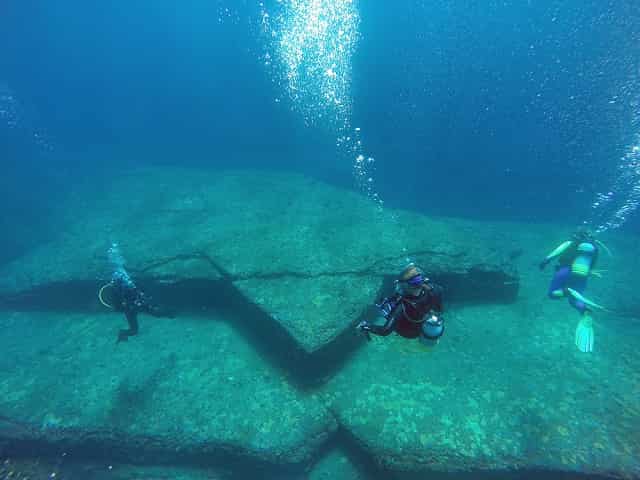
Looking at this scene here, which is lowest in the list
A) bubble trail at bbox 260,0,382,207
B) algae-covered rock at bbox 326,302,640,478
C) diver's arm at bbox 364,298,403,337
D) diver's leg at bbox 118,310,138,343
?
algae-covered rock at bbox 326,302,640,478

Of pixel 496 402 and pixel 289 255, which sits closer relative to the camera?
pixel 496 402

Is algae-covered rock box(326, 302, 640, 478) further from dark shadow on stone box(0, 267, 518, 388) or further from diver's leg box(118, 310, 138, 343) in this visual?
diver's leg box(118, 310, 138, 343)

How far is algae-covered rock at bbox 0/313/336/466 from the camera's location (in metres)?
3.93

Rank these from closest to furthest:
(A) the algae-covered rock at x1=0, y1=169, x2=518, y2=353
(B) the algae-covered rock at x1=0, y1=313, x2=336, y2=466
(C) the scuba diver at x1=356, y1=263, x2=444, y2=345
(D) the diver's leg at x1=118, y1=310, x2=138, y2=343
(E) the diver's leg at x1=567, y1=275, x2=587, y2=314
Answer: (C) the scuba diver at x1=356, y1=263, x2=444, y2=345
(B) the algae-covered rock at x1=0, y1=313, x2=336, y2=466
(D) the diver's leg at x1=118, y1=310, x2=138, y2=343
(A) the algae-covered rock at x1=0, y1=169, x2=518, y2=353
(E) the diver's leg at x1=567, y1=275, x2=587, y2=314

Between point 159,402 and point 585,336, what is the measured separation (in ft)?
20.4

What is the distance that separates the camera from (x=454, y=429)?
12.2 feet

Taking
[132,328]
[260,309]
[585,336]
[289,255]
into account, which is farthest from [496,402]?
[132,328]

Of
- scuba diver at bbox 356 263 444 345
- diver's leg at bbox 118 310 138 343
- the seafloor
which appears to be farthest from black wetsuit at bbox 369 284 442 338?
diver's leg at bbox 118 310 138 343

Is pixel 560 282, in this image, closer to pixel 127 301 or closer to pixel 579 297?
pixel 579 297

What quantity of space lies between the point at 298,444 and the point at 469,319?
3.44 m

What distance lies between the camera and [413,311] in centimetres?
233

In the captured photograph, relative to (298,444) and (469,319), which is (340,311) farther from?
(469,319)

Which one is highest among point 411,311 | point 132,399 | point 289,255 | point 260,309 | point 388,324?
point 411,311

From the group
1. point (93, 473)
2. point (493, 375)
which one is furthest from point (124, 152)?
point (493, 375)
